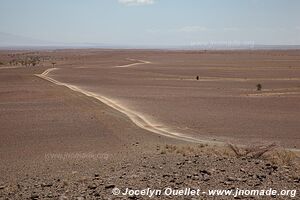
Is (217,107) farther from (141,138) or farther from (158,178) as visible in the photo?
(158,178)

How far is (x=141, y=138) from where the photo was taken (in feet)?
56.0

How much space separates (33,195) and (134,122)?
40.7 ft

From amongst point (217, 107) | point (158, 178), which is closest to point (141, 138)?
point (158, 178)

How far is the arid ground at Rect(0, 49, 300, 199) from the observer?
9.23 m

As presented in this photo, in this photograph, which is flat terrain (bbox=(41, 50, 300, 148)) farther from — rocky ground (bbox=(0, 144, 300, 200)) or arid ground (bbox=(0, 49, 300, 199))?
rocky ground (bbox=(0, 144, 300, 200))

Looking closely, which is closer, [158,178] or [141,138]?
[158,178]

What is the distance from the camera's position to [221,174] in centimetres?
942

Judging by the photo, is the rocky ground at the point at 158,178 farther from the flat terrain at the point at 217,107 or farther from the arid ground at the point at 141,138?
the flat terrain at the point at 217,107

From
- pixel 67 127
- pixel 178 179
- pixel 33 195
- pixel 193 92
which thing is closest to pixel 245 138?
pixel 67 127

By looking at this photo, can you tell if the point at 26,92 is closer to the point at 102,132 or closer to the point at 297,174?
the point at 102,132

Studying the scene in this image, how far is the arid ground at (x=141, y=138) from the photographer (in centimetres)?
923

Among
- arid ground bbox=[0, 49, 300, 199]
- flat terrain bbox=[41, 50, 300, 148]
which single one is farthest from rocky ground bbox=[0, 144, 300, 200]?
flat terrain bbox=[41, 50, 300, 148]

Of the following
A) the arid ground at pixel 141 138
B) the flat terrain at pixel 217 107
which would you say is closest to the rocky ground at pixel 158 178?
the arid ground at pixel 141 138

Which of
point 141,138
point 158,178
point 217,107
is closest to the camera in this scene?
point 158,178
